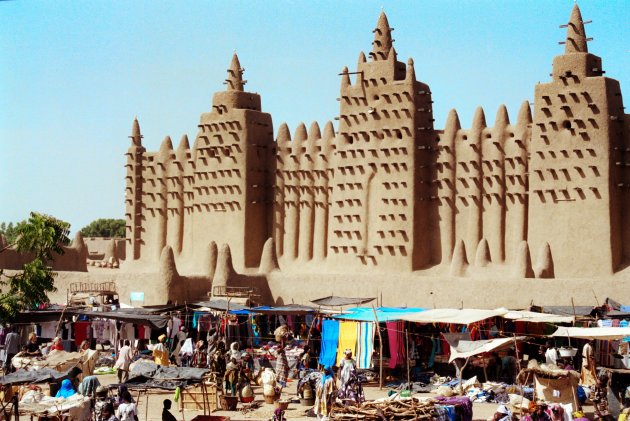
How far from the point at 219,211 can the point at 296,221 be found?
11.5 feet

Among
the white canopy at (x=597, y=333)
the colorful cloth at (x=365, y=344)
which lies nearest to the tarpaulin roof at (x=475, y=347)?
the white canopy at (x=597, y=333)

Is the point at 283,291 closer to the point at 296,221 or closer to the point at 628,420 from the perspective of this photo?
the point at 296,221

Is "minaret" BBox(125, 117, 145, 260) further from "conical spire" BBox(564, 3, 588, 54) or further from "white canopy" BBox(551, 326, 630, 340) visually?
"white canopy" BBox(551, 326, 630, 340)

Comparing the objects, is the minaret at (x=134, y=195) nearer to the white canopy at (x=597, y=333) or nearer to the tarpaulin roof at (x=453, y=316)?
the tarpaulin roof at (x=453, y=316)

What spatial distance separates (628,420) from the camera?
17.5 meters

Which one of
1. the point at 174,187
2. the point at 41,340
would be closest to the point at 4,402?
the point at 41,340

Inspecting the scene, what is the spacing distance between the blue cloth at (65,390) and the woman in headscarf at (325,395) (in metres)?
4.76

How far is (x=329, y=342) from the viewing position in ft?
90.0

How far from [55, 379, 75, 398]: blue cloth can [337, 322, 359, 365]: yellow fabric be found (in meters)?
8.47

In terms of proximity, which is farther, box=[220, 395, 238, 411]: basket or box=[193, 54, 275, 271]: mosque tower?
box=[193, 54, 275, 271]: mosque tower

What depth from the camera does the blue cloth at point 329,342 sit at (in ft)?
89.6

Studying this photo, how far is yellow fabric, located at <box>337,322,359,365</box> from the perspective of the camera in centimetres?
2697

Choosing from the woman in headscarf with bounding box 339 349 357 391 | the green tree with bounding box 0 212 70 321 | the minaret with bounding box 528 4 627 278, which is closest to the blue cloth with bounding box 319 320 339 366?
the woman in headscarf with bounding box 339 349 357 391

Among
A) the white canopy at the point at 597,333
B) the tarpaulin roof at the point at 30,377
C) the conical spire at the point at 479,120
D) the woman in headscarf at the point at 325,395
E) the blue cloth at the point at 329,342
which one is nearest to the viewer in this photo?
the tarpaulin roof at the point at 30,377
